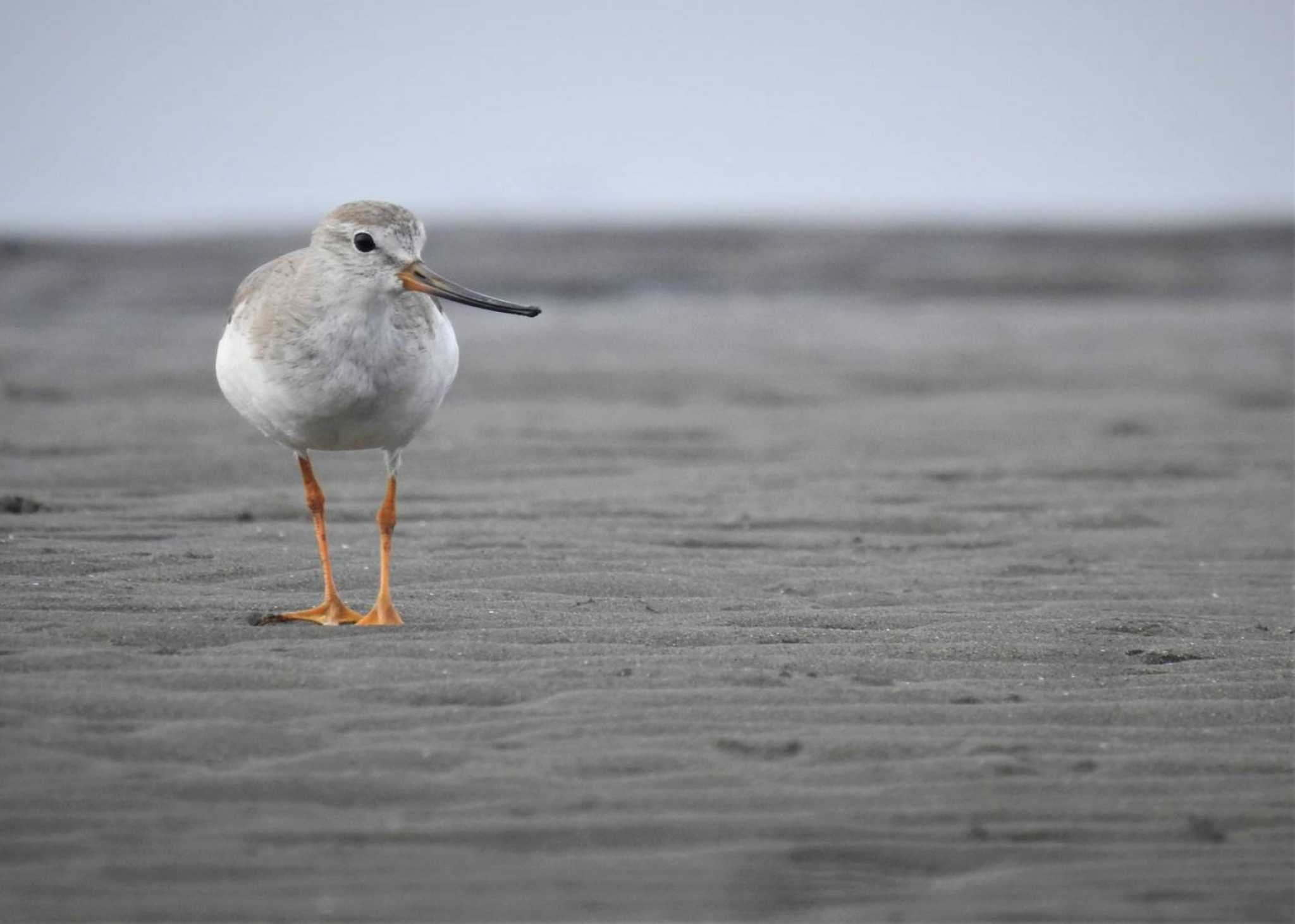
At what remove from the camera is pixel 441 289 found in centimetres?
527

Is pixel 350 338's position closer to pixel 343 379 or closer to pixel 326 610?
pixel 343 379

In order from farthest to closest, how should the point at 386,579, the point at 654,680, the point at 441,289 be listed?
1. the point at 386,579
2. the point at 441,289
3. the point at 654,680

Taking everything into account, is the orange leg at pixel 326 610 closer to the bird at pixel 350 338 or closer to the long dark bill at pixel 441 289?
the bird at pixel 350 338

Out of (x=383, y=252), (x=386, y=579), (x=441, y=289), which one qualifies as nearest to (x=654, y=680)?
(x=386, y=579)

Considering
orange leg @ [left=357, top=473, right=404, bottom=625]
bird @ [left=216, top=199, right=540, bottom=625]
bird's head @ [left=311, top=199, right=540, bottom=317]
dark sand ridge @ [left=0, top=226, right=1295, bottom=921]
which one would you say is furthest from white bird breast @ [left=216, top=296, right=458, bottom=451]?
dark sand ridge @ [left=0, top=226, right=1295, bottom=921]

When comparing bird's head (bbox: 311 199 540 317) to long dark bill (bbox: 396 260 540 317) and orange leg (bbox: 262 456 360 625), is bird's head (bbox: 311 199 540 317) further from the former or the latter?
orange leg (bbox: 262 456 360 625)

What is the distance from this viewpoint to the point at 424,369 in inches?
217

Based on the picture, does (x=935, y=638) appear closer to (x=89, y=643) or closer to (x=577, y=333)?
(x=89, y=643)

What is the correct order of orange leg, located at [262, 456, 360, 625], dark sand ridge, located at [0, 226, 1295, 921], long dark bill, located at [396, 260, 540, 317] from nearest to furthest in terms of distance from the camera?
1. dark sand ridge, located at [0, 226, 1295, 921]
2. orange leg, located at [262, 456, 360, 625]
3. long dark bill, located at [396, 260, 540, 317]

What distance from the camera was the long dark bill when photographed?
17.3 feet

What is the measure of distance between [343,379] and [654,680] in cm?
165

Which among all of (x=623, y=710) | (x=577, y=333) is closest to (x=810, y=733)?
(x=623, y=710)

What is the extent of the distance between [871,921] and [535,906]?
698mm

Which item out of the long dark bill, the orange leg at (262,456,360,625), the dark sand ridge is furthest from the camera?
the long dark bill
